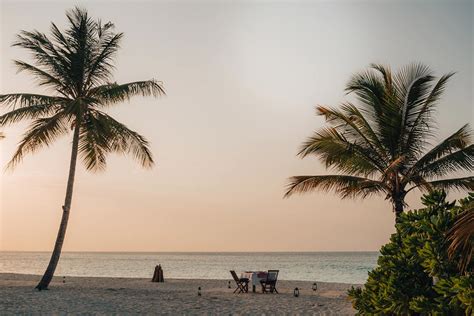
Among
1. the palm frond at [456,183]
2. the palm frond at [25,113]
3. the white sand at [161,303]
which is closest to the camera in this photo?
the white sand at [161,303]

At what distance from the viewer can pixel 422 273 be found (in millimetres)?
7715

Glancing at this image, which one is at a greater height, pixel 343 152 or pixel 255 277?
pixel 343 152

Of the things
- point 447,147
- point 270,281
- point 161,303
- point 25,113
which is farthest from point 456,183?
point 25,113

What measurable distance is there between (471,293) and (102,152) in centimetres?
1755

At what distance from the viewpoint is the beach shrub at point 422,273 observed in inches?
266

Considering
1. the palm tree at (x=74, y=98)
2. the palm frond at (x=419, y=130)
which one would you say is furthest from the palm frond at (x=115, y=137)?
the palm frond at (x=419, y=130)

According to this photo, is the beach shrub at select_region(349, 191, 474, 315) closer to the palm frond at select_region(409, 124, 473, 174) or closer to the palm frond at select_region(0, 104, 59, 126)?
the palm frond at select_region(409, 124, 473, 174)

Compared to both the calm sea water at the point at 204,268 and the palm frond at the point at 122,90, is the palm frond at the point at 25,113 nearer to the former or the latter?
the palm frond at the point at 122,90

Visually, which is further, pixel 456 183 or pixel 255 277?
pixel 255 277

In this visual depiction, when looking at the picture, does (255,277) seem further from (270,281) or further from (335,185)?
(335,185)

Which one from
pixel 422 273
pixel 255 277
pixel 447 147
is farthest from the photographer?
pixel 255 277

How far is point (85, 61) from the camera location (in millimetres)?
19016

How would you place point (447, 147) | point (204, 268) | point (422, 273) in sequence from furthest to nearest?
point (204, 268)
point (447, 147)
point (422, 273)

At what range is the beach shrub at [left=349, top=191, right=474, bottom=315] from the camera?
6750 mm
